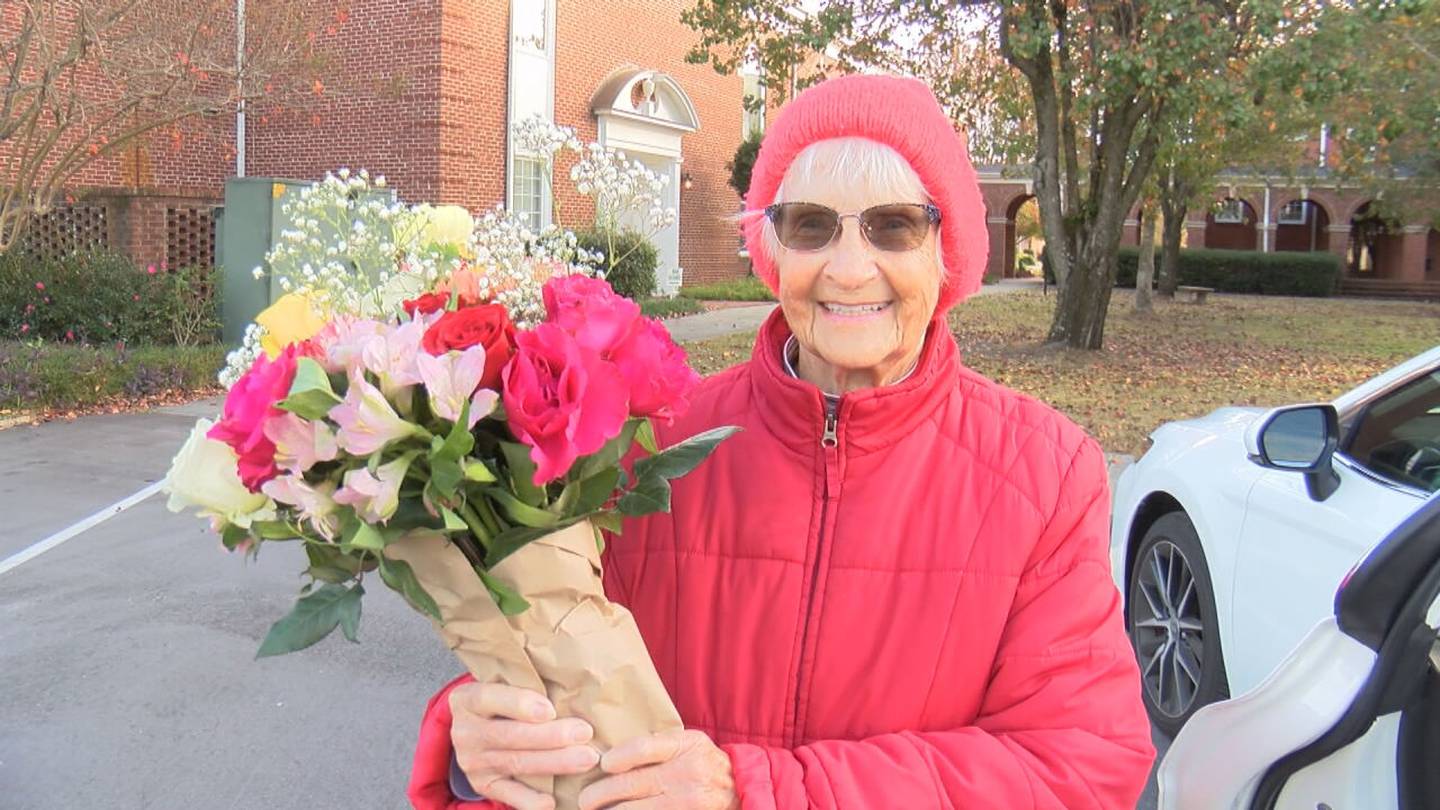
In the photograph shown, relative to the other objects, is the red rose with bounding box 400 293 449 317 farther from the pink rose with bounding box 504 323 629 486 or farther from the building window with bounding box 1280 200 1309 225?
the building window with bounding box 1280 200 1309 225

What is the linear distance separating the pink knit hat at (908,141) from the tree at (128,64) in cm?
Result: 1077

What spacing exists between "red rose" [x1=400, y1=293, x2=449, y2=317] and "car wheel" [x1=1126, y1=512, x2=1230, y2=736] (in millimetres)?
3169

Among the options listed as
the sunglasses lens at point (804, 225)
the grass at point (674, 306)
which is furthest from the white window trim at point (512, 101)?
the sunglasses lens at point (804, 225)

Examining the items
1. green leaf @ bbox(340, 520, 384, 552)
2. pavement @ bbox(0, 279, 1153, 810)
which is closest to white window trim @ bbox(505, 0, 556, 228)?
pavement @ bbox(0, 279, 1153, 810)

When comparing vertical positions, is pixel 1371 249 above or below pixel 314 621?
above

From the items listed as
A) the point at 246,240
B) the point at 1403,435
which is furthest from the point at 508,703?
the point at 246,240

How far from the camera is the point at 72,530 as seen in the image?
7.08 meters

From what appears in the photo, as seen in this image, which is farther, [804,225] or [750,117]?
[750,117]

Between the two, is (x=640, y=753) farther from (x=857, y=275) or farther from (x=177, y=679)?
(x=177, y=679)

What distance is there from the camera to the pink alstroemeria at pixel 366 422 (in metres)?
1.21

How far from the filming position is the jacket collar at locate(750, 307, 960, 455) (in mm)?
1590

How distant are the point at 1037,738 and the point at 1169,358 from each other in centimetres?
1536

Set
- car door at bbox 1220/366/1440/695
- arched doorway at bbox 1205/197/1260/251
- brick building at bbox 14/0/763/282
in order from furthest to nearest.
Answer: arched doorway at bbox 1205/197/1260/251 < brick building at bbox 14/0/763/282 < car door at bbox 1220/366/1440/695

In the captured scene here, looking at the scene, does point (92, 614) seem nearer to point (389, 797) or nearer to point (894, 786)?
point (389, 797)
